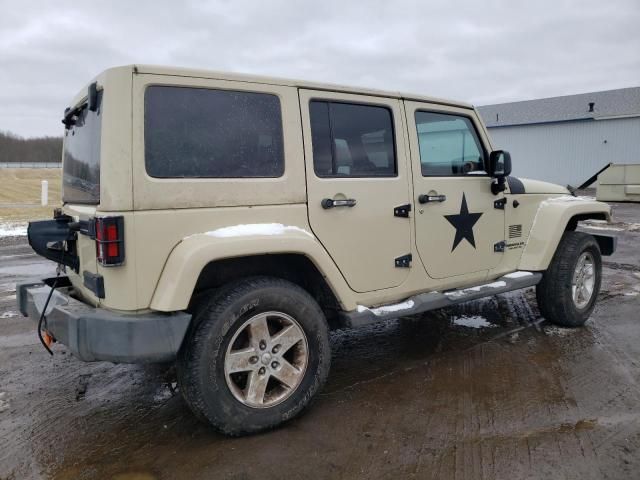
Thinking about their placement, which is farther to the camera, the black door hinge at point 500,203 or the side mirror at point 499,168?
the black door hinge at point 500,203

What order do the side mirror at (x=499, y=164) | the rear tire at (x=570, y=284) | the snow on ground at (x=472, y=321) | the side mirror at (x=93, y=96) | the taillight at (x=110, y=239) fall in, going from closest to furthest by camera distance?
the taillight at (x=110, y=239)
the side mirror at (x=93, y=96)
the side mirror at (x=499, y=164)
the rear tire at (x=570, y=284)
the snow on ground at (x=472, y=321)

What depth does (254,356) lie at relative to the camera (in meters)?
2.96

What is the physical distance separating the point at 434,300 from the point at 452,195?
819 millimetres

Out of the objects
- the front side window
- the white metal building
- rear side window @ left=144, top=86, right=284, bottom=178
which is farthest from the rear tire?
the white metal building

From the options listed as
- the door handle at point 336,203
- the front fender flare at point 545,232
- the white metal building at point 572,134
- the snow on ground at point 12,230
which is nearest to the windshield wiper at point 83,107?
the door handle at point 336,203

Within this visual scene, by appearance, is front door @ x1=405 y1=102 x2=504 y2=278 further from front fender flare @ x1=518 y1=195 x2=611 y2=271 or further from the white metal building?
Result: the white metal building

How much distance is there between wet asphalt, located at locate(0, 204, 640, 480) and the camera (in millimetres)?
2701

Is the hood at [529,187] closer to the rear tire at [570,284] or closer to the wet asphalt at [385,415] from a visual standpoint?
the rear tire at [570,284]

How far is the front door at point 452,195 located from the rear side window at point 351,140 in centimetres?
23

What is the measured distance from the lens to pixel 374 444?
9.52 ft

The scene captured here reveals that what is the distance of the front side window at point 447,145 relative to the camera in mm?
3908

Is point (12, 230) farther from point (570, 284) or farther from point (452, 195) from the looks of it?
point (570, 284)

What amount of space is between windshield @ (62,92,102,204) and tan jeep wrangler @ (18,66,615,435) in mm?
21

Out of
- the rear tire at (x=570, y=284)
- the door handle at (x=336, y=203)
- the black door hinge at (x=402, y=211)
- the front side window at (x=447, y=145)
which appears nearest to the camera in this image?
the door handle at (x=336, y=203)
